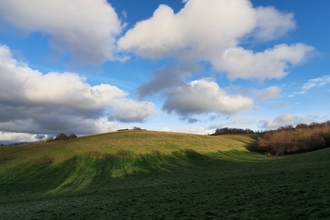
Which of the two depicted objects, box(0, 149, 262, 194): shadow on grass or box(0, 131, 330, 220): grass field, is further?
box(0, 149, 262, 194): shadow on grass

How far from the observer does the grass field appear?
666 inches

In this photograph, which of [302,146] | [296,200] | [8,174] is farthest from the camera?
[302,146]

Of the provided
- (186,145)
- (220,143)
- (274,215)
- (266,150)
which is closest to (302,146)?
(266,150)

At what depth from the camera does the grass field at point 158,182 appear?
16.9 metres

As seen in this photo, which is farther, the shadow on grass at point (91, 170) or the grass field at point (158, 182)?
the shadow on grass at point (91, 170)

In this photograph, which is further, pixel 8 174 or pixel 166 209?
pixel 8 174

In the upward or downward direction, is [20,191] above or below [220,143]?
below

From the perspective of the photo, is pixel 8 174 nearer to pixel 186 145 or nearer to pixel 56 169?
→ pixel 56 169

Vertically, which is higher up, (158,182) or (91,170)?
(91,170)

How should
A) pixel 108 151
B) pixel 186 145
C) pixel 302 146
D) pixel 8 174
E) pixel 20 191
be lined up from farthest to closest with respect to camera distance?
pixel 302 146
pixel 186 145
pixel 108 151
pixel 8 174
pixel 20 191

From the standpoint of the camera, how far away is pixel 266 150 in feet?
287

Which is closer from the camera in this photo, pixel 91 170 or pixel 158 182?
pixel 158 182

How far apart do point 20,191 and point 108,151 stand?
2850 centimetres

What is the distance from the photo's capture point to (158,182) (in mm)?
37844
